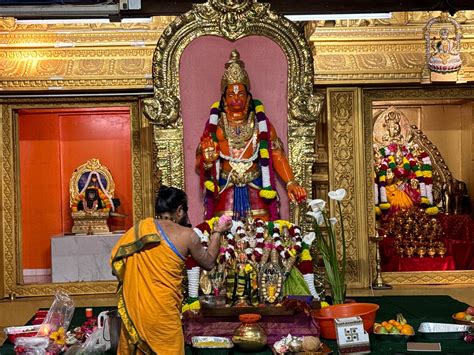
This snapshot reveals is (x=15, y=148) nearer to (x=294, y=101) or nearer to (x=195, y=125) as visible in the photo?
(x=195, y=125)

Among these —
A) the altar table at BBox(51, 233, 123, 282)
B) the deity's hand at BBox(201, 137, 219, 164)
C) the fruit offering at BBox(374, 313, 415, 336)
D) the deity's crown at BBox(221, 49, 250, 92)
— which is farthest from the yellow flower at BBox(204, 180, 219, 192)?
the fruit offering at BBox(374, 313, 415, 336)

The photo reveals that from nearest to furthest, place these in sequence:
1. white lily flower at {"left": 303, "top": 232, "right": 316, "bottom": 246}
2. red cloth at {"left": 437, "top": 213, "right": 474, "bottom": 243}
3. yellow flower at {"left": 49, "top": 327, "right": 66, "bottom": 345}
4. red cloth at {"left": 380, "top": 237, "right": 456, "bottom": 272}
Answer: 1. yellow flower at {"left": 49, "top": 327, "right": 66, "bottom": 345}
2. white lily flower at {"left": 303, "top": 232, "right": 316, "bottom": 246}
3. red cloth at {"left": 380, "top": 237, "right": 456, "bottom": 272}
4. red cloth at {"left": 437, "top": 213, "right": 474, "bottom": 243}

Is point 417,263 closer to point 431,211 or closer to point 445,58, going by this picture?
point 431,211

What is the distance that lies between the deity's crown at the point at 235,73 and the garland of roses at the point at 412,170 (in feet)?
8.13

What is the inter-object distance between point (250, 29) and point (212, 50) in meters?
0.36

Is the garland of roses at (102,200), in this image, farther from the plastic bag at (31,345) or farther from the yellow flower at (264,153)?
the plastic bag at (31,345)

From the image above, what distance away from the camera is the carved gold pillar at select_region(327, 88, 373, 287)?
8.37 m

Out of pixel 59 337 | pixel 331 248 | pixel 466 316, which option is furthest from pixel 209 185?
pixel 466 316

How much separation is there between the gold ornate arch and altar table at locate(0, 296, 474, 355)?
4.23 feet

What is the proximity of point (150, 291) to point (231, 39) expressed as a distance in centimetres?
345

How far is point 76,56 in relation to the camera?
27.4 ft

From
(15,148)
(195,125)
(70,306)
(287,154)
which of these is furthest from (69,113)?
(70,306)

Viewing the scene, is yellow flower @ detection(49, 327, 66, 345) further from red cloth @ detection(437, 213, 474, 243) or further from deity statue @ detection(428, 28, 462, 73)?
red cloth @ detection(437, 213, 474, 243)

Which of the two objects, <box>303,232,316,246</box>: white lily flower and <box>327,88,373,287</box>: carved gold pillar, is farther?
<box>327,88,373,287</box>: carved gold pillar
